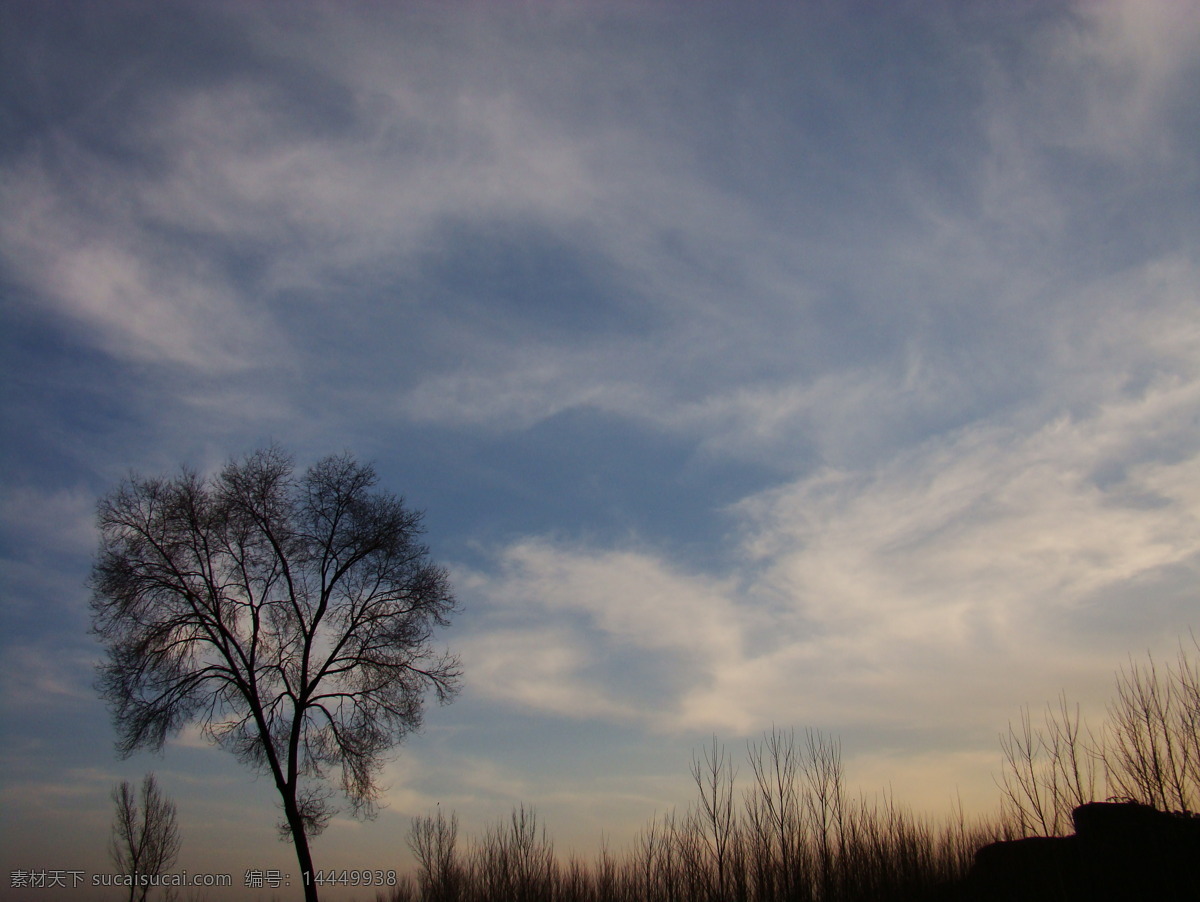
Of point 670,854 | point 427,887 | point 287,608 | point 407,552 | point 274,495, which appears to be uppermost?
point 274,495

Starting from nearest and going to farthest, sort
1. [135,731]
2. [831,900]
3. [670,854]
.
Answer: [831,900]
[670,854]
[135,731]

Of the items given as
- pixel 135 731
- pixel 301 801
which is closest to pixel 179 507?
pixel 135 731

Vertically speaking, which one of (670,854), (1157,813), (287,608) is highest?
(287,608)

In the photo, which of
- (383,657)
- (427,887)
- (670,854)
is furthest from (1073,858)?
(427,887)

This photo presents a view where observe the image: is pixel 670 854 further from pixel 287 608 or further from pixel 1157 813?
pixel 287 608

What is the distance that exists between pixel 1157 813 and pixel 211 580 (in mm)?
21962

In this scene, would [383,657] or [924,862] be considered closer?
[924,862]

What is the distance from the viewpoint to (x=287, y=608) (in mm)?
21062

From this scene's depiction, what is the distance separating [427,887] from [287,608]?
406 inches

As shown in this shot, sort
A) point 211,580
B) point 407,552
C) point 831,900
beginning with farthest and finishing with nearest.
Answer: point 407,552, point 211,580, point 831,900

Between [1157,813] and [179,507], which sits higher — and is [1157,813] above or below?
below

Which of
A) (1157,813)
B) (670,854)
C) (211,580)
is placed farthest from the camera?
(211,580)

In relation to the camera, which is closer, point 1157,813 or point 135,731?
point 1157,813

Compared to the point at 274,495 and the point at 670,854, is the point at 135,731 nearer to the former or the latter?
the point at 274,495
